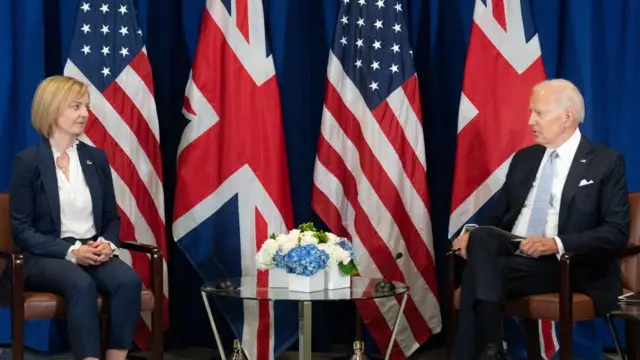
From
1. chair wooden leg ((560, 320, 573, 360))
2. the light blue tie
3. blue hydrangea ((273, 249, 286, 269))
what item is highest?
the light blue tie

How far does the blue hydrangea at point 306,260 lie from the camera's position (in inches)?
163

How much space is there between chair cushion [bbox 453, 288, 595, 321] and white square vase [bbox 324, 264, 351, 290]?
733mm

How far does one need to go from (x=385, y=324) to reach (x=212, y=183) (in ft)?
3.93

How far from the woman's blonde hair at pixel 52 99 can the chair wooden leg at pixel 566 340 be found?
2.35 meters

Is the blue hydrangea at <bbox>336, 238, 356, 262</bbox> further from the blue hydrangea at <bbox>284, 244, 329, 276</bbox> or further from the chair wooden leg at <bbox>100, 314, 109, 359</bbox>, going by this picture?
the chair wooden leg at <bbox>100, 314, 109, 359</bbox>

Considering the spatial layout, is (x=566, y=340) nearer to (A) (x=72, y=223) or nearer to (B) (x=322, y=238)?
(B) (x=322, y=238)

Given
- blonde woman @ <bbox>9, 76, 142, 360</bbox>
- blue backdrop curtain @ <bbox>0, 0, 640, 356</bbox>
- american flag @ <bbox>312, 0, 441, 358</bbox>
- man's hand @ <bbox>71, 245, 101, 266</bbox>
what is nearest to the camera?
Answer: blonde woman @ <bbox>9, 76, 142, 360</bbox>

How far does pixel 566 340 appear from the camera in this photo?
13.7 feet

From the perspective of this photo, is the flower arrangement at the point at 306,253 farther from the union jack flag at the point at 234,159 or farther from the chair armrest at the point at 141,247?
the union jack flag at the point at 234,159

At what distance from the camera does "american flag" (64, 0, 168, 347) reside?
5250mm

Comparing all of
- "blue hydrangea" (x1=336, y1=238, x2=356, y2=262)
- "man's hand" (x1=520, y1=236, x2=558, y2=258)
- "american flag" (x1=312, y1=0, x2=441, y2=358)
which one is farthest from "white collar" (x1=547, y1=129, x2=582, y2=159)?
"blue hydrangea" (x1=336, y1=238, x2=356, y2=262)

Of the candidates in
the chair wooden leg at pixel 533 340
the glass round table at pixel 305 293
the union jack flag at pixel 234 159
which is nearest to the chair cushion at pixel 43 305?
the glass round table at pixel 305 293

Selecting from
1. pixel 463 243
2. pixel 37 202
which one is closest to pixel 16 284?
pixel 37 202

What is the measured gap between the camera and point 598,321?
5.61 m
